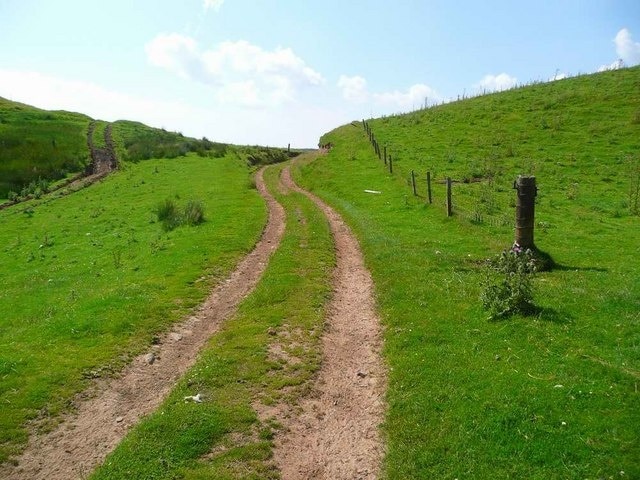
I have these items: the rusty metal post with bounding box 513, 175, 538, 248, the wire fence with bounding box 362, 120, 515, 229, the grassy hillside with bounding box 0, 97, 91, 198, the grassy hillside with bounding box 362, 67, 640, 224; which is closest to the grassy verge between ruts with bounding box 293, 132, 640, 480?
the rusty metal post with bounding box 513, 175, 538, 248

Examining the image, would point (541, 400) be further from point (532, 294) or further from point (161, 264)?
point (161, 264)

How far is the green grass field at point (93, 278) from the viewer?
12.1m

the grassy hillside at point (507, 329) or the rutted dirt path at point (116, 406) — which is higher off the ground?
the grassy hillside at point (507, 329)

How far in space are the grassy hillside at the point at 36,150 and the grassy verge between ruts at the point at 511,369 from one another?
48018 millimetres

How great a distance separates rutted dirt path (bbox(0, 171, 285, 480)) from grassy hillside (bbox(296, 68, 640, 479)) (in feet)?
18.3

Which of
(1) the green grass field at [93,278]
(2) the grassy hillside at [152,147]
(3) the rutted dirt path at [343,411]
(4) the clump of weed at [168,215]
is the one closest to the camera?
(3) the rutted dirt path at [343,411]

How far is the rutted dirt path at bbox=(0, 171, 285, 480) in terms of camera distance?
930 cm

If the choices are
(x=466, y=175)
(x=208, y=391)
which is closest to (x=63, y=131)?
(x=466, y=175)

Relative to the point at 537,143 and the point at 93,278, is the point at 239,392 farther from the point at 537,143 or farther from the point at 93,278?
the point at 537,143

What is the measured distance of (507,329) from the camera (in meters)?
12.6

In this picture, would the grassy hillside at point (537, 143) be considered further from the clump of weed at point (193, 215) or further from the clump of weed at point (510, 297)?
the clump of weed at point (193, 215)

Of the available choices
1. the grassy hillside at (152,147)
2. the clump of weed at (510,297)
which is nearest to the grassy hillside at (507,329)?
the clump of weed at (510,297)

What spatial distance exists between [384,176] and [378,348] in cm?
3072

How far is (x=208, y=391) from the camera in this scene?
442 inches
